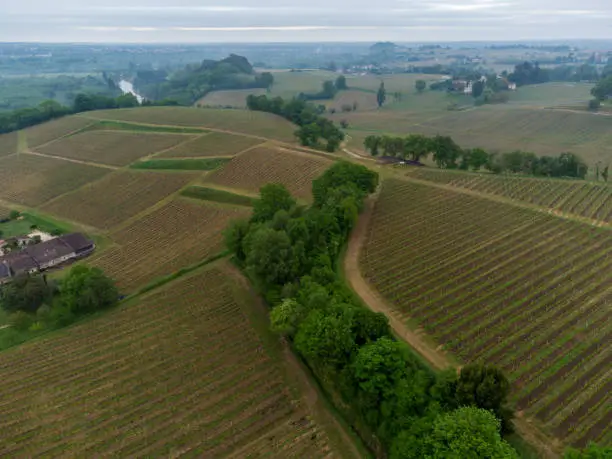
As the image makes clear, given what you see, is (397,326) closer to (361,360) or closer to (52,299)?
(361,360)

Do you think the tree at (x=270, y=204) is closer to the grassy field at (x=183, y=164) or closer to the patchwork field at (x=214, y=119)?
the grassy field at (x=183, y=164)

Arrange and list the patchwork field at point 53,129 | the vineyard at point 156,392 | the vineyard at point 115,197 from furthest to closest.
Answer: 1. the patchwork field at point 53,129
2. the vineyard at point 115,197
3. the vineyard at point 156,392

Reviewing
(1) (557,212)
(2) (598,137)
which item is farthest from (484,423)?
(2) (598,137)

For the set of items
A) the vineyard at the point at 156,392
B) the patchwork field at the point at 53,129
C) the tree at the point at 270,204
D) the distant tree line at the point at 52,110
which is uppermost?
the distant tree line at the point at 52,110

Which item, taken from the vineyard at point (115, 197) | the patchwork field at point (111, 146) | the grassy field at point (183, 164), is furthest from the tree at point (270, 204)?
the patchwork field at point (111, 146)

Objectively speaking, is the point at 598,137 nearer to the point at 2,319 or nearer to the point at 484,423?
the point at 484,423

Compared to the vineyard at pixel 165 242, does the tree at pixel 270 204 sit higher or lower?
higher

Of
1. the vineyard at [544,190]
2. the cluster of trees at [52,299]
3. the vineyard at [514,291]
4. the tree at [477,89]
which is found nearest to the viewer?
the vineyard at [514,291]

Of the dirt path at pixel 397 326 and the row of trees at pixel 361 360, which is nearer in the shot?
the row of trees at pixel 361 360
